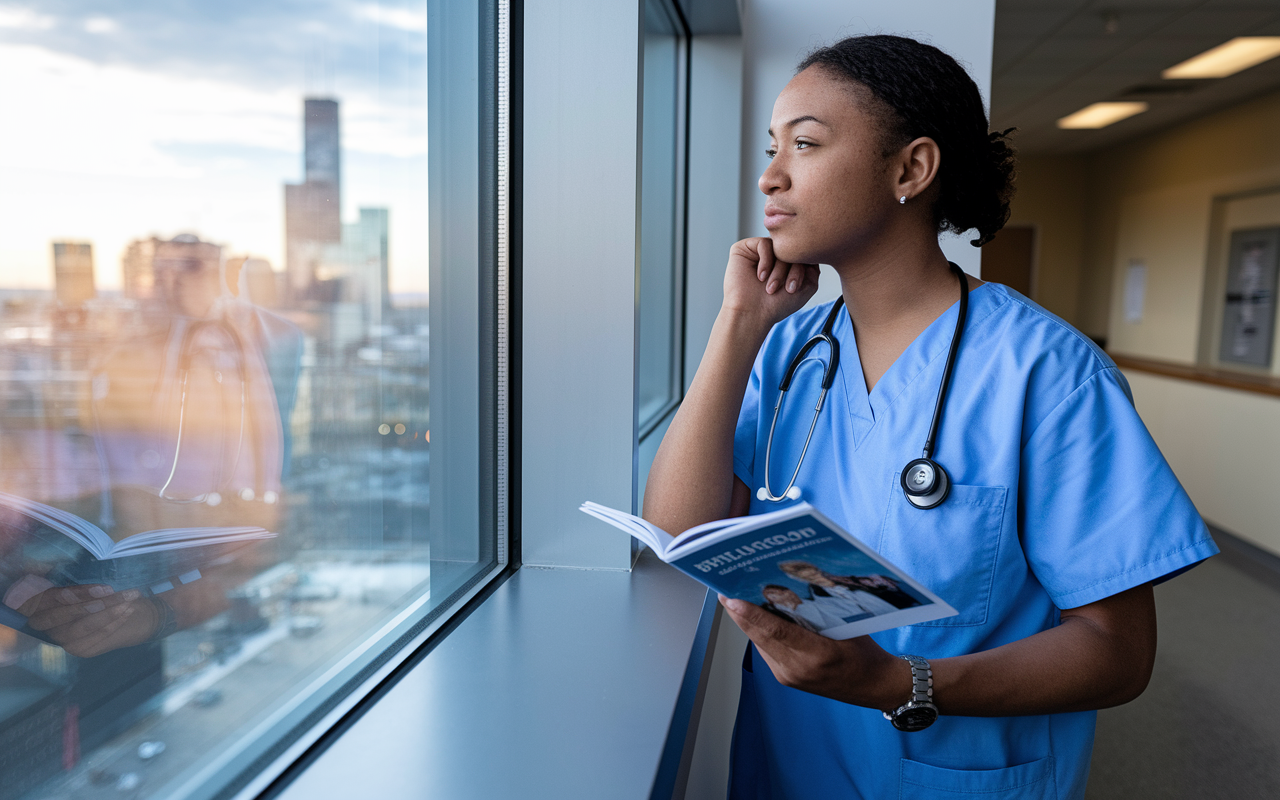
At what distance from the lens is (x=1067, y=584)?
824mm

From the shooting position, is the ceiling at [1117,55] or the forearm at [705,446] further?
the ceiling at [1117,55]

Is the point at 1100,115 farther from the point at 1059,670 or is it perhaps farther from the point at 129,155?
the point at 129,155

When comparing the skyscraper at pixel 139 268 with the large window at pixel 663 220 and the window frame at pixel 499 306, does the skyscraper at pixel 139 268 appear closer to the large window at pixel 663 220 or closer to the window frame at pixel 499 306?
the window frame at pixel 499 306

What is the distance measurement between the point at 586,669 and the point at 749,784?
0.41 metres

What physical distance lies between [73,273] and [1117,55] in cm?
557

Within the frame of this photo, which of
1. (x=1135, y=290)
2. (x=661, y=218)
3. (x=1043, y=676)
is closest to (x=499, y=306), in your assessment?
(x=1043, y=676)

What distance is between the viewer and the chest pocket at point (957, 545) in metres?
0.85

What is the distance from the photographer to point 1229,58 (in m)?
4.66

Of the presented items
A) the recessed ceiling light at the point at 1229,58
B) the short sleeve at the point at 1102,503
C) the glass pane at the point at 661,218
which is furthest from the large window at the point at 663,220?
the recessed ceiling light at the point at 1229,58

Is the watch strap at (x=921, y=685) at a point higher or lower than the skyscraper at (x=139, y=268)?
lower

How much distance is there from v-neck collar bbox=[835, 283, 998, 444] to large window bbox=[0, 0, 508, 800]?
55 centimetres

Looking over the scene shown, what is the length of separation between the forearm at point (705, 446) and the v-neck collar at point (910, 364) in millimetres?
148

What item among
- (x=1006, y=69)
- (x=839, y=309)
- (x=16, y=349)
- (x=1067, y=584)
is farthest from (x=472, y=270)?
(x=1006, y=69)

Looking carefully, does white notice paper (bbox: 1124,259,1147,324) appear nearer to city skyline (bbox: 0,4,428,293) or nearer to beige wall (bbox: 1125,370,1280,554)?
beige wall (bbox: 1125,370,1280,554)
